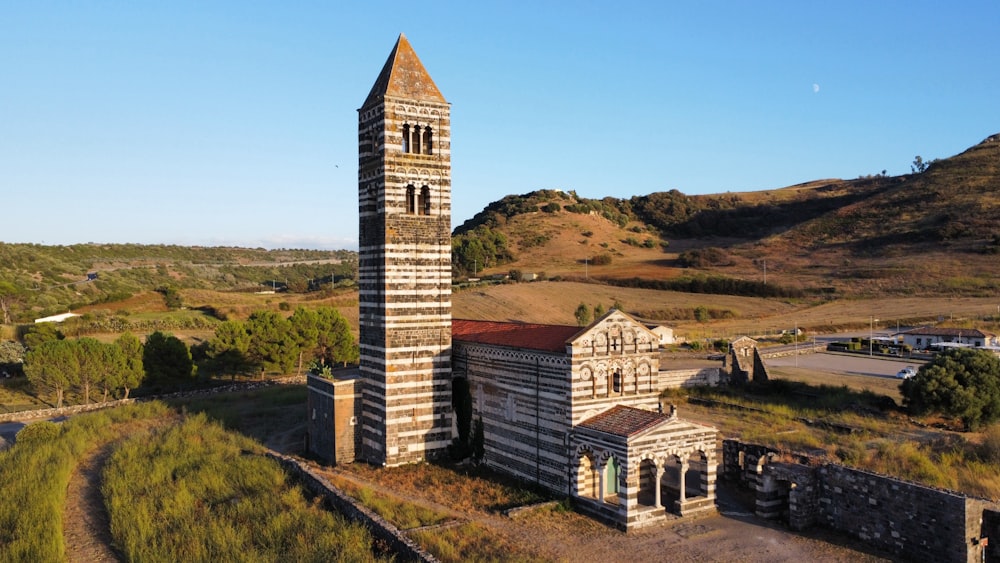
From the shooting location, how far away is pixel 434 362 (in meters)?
26.6

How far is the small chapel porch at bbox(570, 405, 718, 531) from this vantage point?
19906mm

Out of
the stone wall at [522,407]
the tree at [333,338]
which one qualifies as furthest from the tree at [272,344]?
the stone wall at [522,407]

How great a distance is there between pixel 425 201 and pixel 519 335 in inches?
240

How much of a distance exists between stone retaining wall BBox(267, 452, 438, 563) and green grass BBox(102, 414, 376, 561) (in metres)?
0.35

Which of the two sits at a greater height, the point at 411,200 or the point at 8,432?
the point at 411,200

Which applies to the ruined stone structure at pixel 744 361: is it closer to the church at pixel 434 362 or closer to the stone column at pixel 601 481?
the church at pixel 434 362

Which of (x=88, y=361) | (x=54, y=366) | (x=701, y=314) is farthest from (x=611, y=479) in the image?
(x=701, y=314)

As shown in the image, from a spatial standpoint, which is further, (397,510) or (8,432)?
(8,432)

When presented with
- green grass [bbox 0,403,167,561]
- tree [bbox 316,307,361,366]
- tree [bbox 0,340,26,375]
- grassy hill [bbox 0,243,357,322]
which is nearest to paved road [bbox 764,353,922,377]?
tree [bbox 316,307,361,366]

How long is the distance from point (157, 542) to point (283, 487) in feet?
17.3

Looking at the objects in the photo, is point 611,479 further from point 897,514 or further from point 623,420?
point 897,514

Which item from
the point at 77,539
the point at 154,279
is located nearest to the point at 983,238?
the point at 77,539

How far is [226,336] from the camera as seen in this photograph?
46531mm

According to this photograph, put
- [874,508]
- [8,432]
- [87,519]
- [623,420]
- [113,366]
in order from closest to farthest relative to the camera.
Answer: [874,508] < [623,420] < [87,519] < [8,432] < [113,366]
